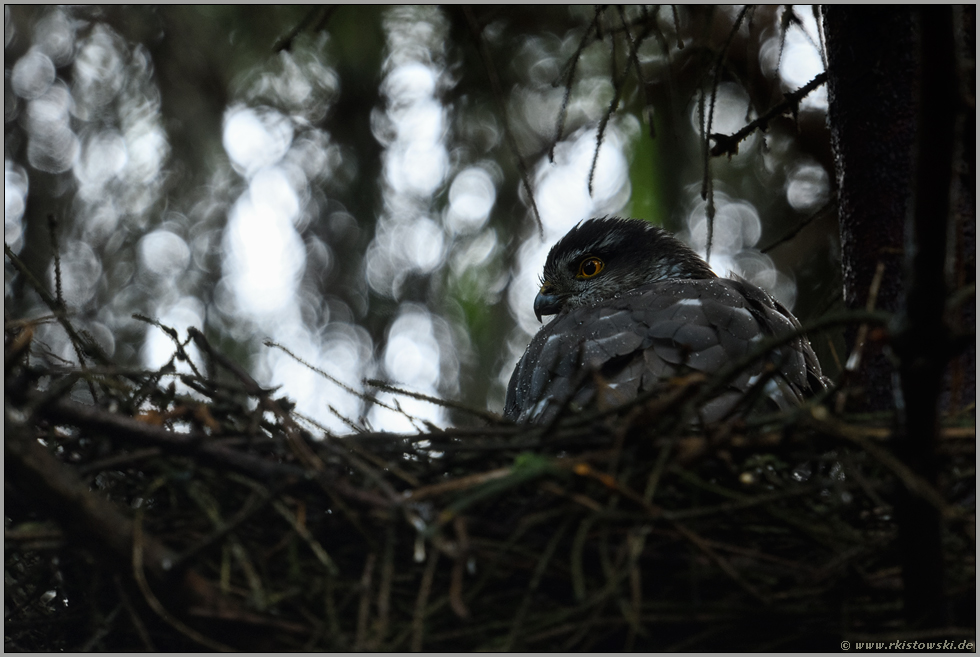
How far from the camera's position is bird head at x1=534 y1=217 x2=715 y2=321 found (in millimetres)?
4867

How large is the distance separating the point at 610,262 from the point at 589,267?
129 mm

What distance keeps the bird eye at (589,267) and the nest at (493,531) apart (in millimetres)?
3022

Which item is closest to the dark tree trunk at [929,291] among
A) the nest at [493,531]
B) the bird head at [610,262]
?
the nest at [493,531]

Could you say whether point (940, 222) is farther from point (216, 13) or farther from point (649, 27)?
point (216, 13)

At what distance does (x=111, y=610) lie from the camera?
1983 millimetres

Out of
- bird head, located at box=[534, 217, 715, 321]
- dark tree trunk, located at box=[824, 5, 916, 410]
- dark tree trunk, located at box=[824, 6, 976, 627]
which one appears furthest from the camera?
bird head, located at box=[534, 217, 715, 321]

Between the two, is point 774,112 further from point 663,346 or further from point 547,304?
point 547,304

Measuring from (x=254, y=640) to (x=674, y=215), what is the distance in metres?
3.79

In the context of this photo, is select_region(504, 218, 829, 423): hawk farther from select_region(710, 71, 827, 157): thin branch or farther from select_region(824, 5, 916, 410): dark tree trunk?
select_region(710, 71, 827, 157): thin branch

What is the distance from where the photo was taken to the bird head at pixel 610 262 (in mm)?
4867

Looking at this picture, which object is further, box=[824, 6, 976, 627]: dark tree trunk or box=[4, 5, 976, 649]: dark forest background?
box=[4, 5, 976, 649]: dark forest background

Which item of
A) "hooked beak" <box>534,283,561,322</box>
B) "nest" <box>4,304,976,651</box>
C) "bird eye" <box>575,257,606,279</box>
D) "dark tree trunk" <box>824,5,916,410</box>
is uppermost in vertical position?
"bird eye" <box>575,257,606,279</box>

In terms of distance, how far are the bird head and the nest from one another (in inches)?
116

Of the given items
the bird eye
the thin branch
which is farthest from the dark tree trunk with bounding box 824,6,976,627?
the bird eye
